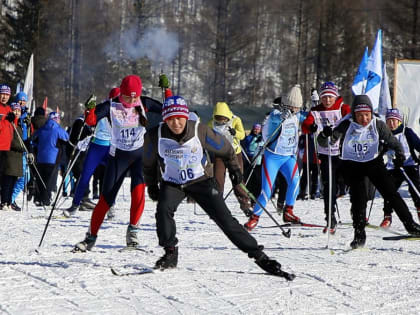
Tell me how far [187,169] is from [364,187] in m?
2.21

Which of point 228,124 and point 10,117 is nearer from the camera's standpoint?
point 228,124

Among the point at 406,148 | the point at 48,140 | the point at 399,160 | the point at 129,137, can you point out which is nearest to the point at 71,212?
the point at 129,137

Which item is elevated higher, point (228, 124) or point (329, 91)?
point (329, 91)

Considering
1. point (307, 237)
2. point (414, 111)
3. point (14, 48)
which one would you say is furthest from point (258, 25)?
point (307, 237)

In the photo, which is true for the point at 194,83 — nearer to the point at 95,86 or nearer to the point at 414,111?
the point at 95,86

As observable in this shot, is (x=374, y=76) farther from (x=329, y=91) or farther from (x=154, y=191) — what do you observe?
(x=154, y=191)

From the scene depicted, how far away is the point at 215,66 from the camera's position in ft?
112

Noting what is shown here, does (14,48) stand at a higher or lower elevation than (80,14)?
lower

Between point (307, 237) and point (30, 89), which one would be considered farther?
point (30, 89)

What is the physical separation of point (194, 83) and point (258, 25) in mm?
4929

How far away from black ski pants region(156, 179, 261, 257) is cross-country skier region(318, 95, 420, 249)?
187cm

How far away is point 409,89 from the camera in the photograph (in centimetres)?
→ 1566

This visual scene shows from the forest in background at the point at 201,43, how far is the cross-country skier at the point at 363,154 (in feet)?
84.1

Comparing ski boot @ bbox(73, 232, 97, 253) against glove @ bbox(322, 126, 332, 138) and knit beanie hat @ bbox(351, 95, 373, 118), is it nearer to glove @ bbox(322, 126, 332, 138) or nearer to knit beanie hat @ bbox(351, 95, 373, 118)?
glove @ bbox(322, 126, 332, 138)
